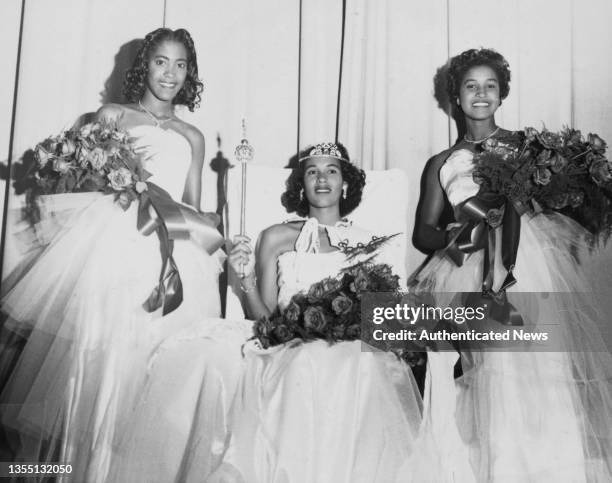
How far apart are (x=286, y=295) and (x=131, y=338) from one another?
0.50 meters

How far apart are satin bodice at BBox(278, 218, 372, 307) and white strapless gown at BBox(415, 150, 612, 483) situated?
1.61 ft

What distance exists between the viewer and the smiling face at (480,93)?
2650 millimetres

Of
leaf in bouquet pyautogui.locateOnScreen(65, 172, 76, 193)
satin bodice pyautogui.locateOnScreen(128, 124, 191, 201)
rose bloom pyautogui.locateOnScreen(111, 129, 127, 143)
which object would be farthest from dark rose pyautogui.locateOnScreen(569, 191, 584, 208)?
leaf in bouquet pyautogui.locateOnScreen(65, 172, 76, 193)

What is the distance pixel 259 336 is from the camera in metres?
2.02

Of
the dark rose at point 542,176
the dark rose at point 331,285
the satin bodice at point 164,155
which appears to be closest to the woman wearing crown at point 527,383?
the dark rose at point 542,176

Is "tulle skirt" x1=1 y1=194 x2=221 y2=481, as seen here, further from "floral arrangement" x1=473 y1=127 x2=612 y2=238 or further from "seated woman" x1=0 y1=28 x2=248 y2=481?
"floral arrangement" x1=473 y1=127 x2=612 y2=238

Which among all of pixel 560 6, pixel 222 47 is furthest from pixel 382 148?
pixel 560 6

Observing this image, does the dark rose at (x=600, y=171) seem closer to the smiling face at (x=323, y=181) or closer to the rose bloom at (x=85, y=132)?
the smiling face at (x=323, y=181)

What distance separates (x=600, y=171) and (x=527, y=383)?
2.18 ft

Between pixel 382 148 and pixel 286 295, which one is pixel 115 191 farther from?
pixel 382 148

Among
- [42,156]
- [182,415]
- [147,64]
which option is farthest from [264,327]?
[147,64]

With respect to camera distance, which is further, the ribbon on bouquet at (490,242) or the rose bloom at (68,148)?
the rose bloom at (68,148)

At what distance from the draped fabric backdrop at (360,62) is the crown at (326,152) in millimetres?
233

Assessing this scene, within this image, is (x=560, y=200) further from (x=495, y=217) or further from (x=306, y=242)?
(x=306, y=242)
